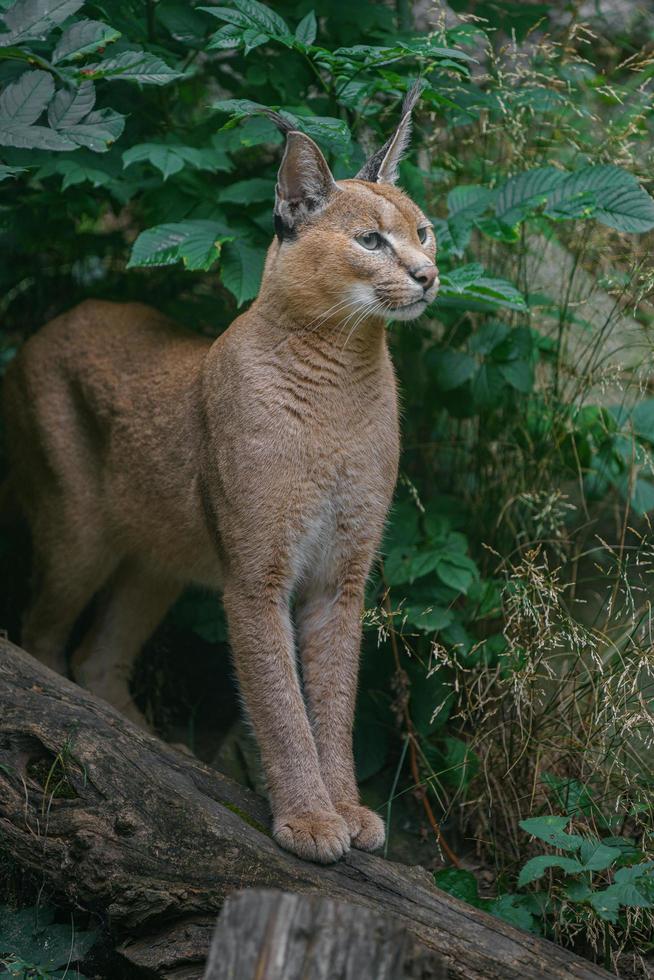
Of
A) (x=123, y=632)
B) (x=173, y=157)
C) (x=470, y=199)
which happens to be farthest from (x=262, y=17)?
(x=123, y=632)

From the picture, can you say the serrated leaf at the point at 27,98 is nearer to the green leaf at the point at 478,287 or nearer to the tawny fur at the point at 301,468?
the tawny fur at the point at 301,468

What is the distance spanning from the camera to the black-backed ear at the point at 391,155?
3895mm

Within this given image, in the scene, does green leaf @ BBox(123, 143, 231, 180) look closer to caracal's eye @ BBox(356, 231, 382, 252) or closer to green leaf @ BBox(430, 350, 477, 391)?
caracal's eye @ BBox(356, 231, 382, 252)

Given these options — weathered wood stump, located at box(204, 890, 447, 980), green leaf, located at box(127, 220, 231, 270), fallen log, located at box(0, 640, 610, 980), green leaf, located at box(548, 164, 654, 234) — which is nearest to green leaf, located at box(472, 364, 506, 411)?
green leaf, located at box(548, 164, 654, 234)

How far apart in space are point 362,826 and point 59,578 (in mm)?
1899

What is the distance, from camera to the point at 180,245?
3996 millimetres

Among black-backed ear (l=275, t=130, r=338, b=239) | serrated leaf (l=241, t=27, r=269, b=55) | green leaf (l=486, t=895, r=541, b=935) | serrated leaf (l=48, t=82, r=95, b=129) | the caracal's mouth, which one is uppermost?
serrated leaf (l=241, t=27, r=269, b=55)

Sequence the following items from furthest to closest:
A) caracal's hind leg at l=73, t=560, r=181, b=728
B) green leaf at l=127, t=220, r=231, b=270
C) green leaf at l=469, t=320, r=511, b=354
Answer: caracal's hind leg at l=73, t=560, r=181, b=728 < green leaf at l=469, t=320, r=511, b=354 < green leaf at l=127, t=220, r=231, b=270

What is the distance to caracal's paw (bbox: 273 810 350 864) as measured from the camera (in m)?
3.31

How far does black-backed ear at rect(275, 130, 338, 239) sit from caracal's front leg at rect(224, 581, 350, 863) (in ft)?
4.16

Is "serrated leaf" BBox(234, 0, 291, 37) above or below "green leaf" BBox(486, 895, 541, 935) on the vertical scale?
above

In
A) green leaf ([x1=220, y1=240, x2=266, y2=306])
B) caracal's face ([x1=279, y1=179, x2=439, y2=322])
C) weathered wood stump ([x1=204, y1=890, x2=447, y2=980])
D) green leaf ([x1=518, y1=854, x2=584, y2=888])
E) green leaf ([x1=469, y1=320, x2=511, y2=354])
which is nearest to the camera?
weathered wood stump ([x1=204, y1=890, x2=447, y2=980])

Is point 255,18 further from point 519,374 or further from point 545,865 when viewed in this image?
point 545,865

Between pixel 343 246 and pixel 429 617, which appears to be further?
pixel 429 617
